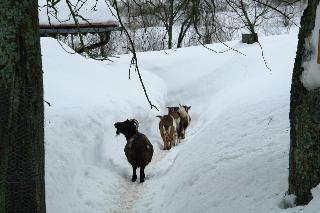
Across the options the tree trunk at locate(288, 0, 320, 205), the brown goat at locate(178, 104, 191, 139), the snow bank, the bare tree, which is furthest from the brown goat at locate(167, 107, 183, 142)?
the tree trunk at locate(288, 0, 320, 205)

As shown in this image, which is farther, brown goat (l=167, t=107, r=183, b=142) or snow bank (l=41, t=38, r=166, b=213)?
brown goat (l=167, t=107, r=183, b=142)

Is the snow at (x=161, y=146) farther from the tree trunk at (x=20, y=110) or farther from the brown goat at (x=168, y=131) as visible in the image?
the tree trunk at (x=20, y=110)

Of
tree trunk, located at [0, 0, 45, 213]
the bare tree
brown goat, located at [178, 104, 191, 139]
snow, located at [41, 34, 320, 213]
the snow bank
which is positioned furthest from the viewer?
brown goat, located at [178, 104, 191, 139]

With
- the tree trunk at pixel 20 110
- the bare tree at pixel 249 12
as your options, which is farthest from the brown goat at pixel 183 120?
the tree trunk at pixel 20 110

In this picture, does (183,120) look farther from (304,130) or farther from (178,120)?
(304,130)

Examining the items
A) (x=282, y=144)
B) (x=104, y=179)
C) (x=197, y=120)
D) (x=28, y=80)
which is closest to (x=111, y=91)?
(x=197, y=120)

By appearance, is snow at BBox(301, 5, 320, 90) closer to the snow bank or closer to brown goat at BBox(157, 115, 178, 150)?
the snow bank

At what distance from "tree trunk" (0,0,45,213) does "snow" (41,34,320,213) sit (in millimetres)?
2266

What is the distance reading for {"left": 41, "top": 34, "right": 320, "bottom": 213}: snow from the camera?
6.53 m

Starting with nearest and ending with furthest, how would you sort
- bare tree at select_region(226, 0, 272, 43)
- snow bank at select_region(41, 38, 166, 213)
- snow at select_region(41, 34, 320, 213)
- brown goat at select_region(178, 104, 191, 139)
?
snow at select_region(41, 34, 320, 213), bare tree at select_region(226, 0, 272, 43), snow bank at select_region(41, 38, 166, 213), brown goat at select_region(178, 104, 191, 139)

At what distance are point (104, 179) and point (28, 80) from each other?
4.66m

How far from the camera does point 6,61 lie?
4902 mm

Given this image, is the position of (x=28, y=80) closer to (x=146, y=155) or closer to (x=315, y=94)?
(x=315, y=94)

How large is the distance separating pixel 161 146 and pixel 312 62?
8.12 metres
